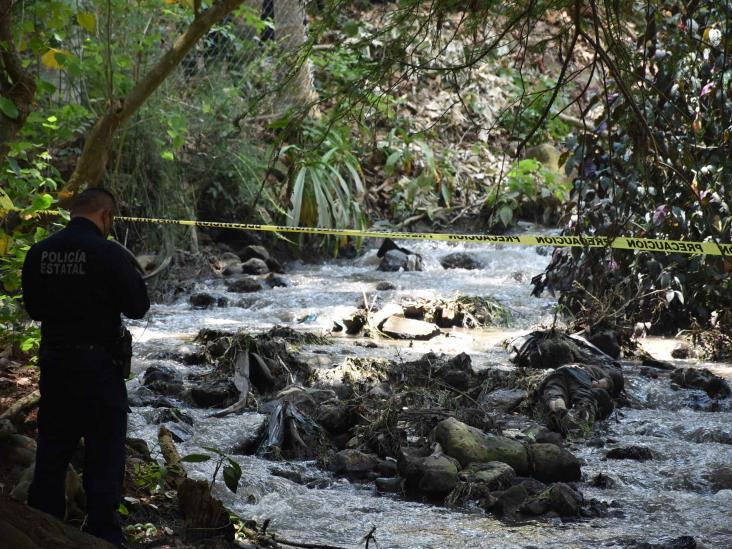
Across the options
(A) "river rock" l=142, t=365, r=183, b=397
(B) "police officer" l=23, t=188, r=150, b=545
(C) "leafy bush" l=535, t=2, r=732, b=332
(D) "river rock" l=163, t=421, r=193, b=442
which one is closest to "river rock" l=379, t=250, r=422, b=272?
(C) "leafy bush" l=535, t=2, r=732, b=332

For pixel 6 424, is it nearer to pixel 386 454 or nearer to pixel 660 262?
pixel 386 454

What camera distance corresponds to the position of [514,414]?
595 centimetres

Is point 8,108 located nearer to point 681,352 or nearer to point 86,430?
point 86,430

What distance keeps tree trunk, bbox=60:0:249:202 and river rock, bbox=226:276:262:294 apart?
5.48 m

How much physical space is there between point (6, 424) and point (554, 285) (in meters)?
5.99

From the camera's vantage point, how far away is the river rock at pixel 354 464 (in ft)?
15.7

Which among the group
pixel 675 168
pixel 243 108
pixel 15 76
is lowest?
pixel 675 168

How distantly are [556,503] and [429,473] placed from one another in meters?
0.63

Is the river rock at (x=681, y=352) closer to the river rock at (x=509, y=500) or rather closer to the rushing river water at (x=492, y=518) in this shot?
the rushing river water at (x=492, y=518)

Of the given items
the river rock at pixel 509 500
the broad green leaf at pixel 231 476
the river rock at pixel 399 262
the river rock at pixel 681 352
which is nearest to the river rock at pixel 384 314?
the river rock at pixel 399 262

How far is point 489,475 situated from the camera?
14.8 ft

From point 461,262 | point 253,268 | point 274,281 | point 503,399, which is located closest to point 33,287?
point 503,399

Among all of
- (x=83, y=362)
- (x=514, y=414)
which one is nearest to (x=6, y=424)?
(x=83, y=362)

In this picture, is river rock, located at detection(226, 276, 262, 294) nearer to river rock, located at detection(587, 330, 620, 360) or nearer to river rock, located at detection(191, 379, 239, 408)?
river rock, located at detection(587, 330, 620, 360)
